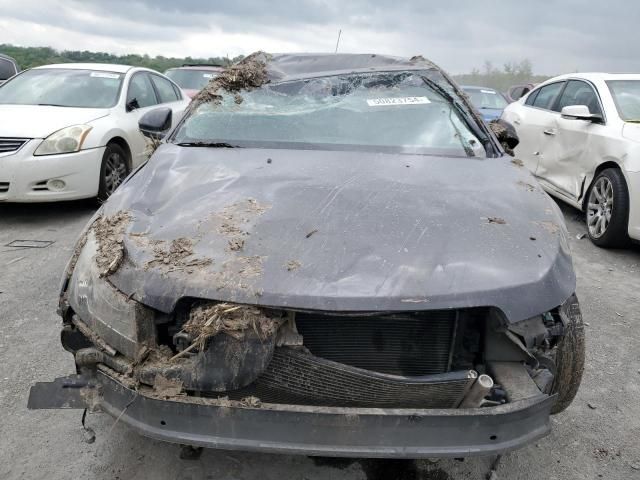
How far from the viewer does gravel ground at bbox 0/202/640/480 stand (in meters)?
2.12

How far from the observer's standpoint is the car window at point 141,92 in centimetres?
631

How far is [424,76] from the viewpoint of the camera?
3314 mm

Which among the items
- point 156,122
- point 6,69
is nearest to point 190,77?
point 6,69

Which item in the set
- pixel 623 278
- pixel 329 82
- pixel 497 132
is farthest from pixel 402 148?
pixel 623 278

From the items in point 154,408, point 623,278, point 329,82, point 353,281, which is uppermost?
point 329,82

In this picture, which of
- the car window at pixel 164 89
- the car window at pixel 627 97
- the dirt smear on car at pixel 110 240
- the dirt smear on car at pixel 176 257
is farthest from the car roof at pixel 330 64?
the car window at pixel 164 89

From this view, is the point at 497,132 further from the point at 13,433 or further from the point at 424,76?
the point at 13,433

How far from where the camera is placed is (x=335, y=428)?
1598 millimetres

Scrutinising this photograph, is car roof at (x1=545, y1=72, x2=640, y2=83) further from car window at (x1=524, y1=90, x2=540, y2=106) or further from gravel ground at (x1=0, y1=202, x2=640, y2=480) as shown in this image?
gravel ground at (x1=0, y1=202, x2=640, y2=480)

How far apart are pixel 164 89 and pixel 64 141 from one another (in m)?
2.47

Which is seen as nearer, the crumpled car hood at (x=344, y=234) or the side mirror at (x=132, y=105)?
the crumpled car hood at (x=344, y=234)

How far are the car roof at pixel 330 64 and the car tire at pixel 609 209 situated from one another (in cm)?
229

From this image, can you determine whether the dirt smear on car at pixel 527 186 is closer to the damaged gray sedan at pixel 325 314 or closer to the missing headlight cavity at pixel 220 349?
the damaged gray sedan at pixel 325 314

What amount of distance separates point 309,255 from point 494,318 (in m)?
0.66
